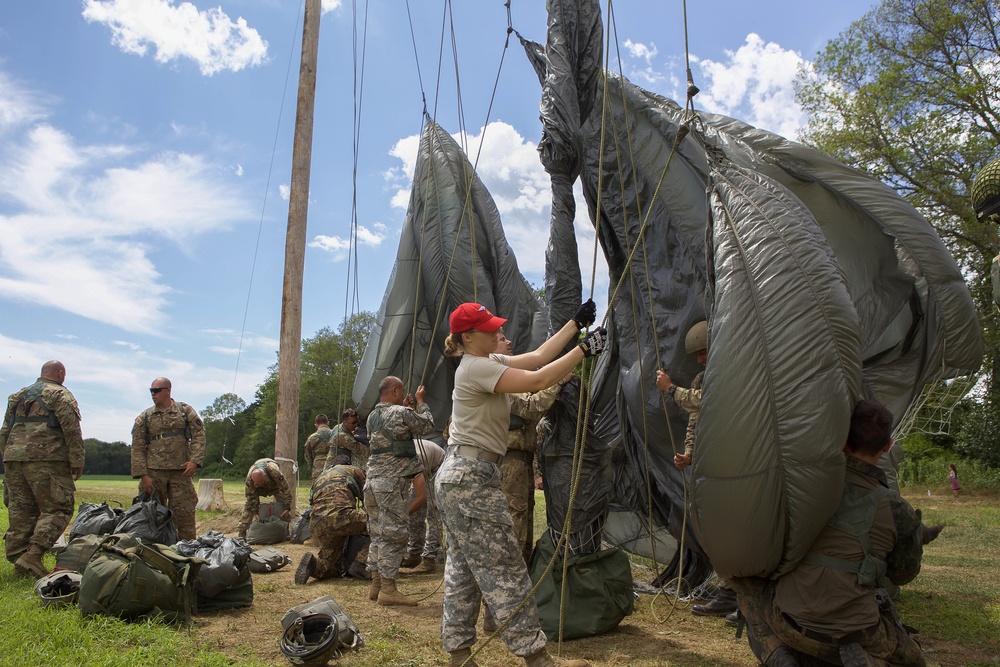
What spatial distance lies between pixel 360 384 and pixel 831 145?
46.5 ft

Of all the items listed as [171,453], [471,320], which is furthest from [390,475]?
[471,320]

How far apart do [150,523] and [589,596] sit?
13.4ft

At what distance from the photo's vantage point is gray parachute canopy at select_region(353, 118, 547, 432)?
8094mm

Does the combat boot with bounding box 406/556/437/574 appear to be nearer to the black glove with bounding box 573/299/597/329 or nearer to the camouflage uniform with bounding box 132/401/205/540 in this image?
the camouflage uniform with bounding box 132/401/205/540

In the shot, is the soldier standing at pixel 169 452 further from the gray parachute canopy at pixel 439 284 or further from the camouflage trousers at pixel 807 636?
the camouflage trousers at pixel 807 636

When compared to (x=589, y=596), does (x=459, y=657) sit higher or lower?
lower

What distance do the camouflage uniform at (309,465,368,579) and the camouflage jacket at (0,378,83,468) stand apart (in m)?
2.13

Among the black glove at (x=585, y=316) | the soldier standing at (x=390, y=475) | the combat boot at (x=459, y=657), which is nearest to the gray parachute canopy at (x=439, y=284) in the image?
the soldier standing at (x=390, y=475)

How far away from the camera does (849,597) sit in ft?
9.38

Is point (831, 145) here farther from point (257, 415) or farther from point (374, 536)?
point (257, 415)

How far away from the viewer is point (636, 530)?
21.5ft

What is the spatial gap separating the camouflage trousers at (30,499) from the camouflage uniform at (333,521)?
7.18ft

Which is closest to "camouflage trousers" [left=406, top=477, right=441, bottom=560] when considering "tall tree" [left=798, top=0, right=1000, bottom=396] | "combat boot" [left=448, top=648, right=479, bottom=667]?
"combat boot" [left=448, top=648, right=479, bottom=667]

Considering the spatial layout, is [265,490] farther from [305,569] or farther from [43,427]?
[43,427]
